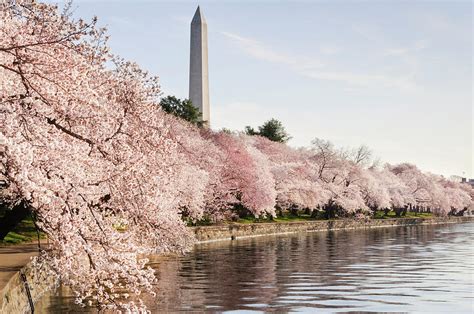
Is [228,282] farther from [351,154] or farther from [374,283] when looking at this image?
[351,154]

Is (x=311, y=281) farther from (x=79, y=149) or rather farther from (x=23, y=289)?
(x=79, y=149)

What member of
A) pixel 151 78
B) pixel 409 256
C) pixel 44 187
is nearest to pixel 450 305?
pixel 151 78

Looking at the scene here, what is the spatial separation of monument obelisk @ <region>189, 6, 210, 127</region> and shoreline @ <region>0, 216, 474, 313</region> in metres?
15.2

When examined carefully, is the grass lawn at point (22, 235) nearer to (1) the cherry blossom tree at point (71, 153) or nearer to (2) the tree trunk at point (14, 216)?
(2) the tree trunk at point (14, 216)

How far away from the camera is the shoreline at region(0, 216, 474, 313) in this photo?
1642 cm

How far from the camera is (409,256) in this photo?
3566 centimetres

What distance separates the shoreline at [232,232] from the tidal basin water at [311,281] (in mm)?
652

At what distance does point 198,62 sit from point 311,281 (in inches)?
1744

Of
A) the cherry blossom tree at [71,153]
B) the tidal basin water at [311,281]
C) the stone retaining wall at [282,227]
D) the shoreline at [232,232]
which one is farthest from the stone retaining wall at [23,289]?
the stone retaining wall at [282,227]

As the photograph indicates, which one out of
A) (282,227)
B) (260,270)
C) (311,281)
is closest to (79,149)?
(311,281)

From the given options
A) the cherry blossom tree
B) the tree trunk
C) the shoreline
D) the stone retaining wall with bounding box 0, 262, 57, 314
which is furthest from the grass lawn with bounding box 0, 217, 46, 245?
the cherry blossom tree

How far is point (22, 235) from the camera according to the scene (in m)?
28.9

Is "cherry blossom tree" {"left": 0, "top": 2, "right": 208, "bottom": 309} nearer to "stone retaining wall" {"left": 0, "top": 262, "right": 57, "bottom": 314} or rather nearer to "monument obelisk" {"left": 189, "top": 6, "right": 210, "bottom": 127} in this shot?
"stone retaining wall" {"left": 0, "top": 262, "right": 57, "bottom": 314}

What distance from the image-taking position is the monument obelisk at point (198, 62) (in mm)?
66062
